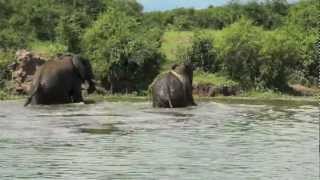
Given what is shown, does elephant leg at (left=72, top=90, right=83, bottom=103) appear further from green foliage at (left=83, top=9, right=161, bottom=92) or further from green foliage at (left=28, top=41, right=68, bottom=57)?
green foliage at (left=28, top=41, right=68, bottom=57)

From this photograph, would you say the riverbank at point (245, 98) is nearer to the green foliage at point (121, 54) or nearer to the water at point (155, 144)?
the green foliage at point (121, 54)

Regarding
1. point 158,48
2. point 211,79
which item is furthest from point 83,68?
point 158,48

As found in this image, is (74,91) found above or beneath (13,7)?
beneath

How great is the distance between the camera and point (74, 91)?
24.1 m

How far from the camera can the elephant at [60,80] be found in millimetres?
23109

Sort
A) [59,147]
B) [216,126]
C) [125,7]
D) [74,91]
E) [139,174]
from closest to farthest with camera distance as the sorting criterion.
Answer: [139,174] < [59,147] < [216,126] < [74,91] < [125,7]

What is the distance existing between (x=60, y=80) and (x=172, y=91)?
331 cm

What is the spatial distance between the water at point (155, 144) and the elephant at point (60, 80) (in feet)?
4.94

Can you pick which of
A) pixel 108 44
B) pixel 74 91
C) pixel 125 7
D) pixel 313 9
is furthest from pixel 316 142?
pixel 125 7

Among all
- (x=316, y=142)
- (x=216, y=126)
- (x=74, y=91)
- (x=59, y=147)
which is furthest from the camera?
(x=74, y=91)

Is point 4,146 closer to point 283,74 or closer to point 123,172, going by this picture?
point 123,172

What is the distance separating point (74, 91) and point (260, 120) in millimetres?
6928

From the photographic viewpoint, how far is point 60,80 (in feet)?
77.9

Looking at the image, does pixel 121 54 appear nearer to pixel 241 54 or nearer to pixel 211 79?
pixel 211 79
